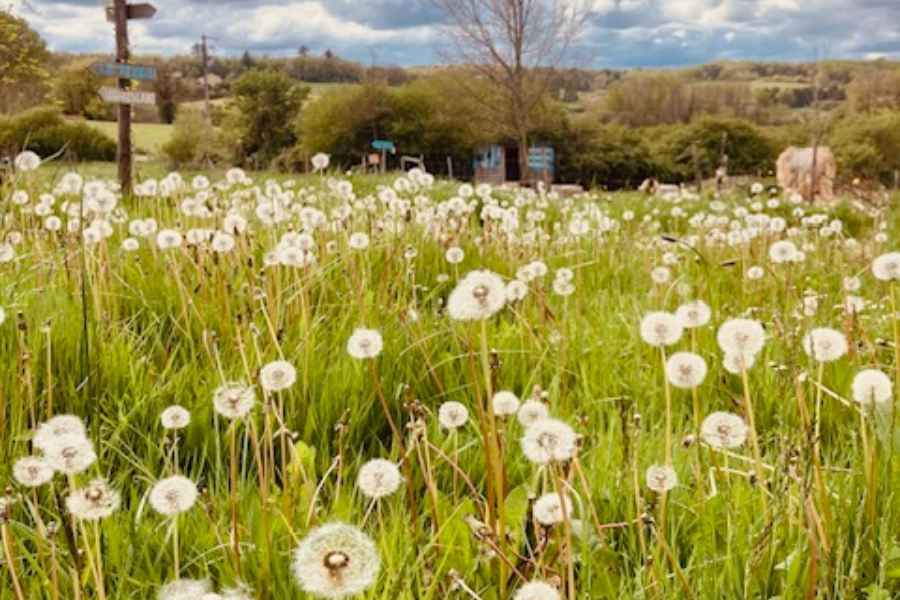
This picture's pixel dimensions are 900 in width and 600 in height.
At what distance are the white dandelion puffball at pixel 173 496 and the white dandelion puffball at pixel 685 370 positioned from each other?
0.82 metres

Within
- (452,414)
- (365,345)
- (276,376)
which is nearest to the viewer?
(276,376)

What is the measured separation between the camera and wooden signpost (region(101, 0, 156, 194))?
9.90 meters

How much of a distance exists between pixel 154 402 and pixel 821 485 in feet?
5.58

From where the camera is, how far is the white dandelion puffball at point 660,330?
1.61 metres

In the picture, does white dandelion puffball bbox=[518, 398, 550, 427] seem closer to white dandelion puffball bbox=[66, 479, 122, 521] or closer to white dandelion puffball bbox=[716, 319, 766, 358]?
white dandelion puffball bbox=[716, 319, 766, 358]

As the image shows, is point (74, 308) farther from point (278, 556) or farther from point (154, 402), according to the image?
point (278, 556)

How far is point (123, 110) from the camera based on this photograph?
10781 mm

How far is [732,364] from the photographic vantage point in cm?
169

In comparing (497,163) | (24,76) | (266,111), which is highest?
(266,111)

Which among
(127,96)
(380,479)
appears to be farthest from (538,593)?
(127,96)

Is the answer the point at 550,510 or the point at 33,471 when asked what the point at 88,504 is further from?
the point at 550,510

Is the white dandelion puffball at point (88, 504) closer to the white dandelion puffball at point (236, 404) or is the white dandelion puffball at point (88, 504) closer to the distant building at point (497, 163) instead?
the white dandelion puffball at point (236, 404)

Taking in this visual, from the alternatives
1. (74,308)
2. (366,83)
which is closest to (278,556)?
(74,308)

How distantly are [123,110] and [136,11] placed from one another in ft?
4.59
